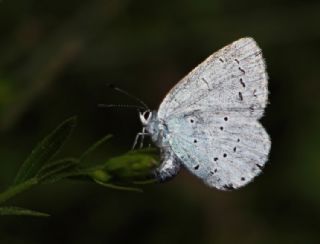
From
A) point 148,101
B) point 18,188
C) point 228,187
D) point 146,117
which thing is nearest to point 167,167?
point 228,187

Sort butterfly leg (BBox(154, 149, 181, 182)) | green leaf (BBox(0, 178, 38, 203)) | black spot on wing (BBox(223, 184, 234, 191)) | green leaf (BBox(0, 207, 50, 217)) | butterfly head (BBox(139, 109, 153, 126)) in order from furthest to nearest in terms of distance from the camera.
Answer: butterfly head (BBox(139, 109, 153, 126))
black spot on wing (BBox(223, 184, 234, 191))
butterfly leg (BBox(154, 149, 181, 182))
green leaf (BBox(0, 178, 38, 203))
green leaf (BBox(0, 207, 50, 217))

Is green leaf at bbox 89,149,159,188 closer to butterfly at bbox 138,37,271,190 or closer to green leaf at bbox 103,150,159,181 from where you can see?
green leaf at bbox 103,150,159,181

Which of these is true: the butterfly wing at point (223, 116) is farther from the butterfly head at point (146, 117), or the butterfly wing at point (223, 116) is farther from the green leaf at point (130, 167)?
the green leaf at point (130, 167)

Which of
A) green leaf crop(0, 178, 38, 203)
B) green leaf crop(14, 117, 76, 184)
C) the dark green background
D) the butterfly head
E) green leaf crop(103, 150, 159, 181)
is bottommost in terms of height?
the dark green background

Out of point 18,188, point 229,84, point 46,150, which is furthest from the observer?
point 229,84

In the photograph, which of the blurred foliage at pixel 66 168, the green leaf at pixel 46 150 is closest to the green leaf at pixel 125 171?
the blurred foliage at pixel 66 168

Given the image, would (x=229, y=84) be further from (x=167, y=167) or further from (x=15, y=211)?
(x=15, y=211)

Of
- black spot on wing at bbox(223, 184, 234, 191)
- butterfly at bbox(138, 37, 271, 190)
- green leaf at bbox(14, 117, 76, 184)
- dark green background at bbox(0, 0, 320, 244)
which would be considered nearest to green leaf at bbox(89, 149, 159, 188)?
green leaf at bbox(14, 117, 76, 184)

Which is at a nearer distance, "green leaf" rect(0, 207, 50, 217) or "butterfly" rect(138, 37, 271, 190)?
"green leaf" rect(0, 207, 50, 217)
